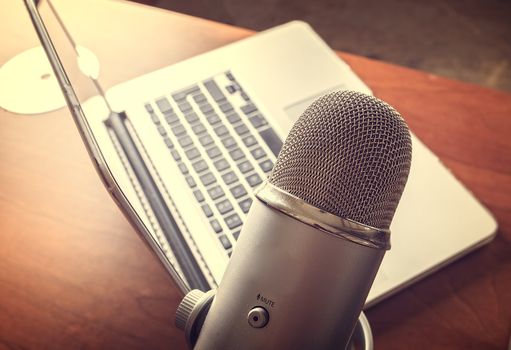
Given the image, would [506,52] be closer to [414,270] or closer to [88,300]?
[414,270]

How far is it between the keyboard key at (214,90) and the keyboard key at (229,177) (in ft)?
0.36

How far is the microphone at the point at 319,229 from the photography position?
12.2 inches

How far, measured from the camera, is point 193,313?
38cm

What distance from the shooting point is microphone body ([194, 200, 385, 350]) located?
0.31m

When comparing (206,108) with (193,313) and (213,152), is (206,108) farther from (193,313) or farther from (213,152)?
(193,313)

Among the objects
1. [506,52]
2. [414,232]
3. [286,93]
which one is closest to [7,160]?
[286,93]

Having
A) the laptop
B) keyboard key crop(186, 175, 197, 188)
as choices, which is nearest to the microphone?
the laptop

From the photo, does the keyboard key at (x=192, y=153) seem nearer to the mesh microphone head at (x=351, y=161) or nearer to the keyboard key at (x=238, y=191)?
the keyboard key at (x=238, y=191)

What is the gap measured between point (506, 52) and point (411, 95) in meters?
1.14

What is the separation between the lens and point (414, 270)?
20.4 inches

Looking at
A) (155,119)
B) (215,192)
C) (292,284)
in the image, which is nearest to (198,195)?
(215,192)

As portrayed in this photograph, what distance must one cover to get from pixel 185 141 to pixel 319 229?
1.04 feet

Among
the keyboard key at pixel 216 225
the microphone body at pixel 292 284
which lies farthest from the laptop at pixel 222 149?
the microphone body at pixel 292 284

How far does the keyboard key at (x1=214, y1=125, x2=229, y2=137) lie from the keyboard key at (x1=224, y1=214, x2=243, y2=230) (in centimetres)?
11
